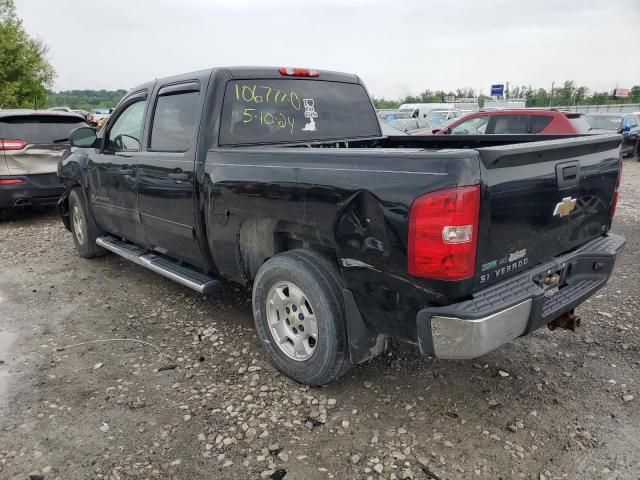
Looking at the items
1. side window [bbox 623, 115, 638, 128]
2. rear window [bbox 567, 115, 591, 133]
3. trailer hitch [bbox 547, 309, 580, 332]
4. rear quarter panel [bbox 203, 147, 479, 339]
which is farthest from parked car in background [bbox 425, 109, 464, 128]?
rear quarter panel [bbox 203, 147, 479, 339]

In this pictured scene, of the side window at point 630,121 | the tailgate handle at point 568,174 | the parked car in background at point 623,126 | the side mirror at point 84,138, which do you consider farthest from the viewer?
the side window at point 630,121

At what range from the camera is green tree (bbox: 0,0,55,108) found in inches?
1093

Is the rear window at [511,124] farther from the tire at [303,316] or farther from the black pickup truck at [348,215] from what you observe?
the tire at [303,316]

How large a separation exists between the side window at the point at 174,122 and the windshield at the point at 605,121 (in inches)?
619

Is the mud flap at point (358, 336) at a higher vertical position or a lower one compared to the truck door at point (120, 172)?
lower

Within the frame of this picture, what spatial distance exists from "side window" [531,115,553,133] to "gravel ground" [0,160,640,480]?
22.8 feet

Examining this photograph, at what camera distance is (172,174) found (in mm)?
3902

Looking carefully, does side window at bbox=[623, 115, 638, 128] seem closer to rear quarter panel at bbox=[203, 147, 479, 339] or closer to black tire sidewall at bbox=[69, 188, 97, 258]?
black tire sidewall at bbox=[69, 188, 97, 258]

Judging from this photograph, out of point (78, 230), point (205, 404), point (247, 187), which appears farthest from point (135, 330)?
point (78, 230)

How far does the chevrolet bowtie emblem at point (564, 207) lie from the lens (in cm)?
281

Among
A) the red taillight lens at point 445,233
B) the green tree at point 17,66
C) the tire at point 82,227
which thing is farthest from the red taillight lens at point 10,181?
the green tree at point 17,66

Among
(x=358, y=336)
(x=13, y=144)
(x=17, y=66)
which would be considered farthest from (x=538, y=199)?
(x=17, y=66)

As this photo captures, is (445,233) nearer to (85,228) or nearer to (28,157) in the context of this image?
(85,228)

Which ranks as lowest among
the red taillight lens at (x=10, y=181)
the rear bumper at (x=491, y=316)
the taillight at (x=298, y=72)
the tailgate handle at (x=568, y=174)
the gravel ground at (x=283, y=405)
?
the gravel ground at (x=283, y=405)
